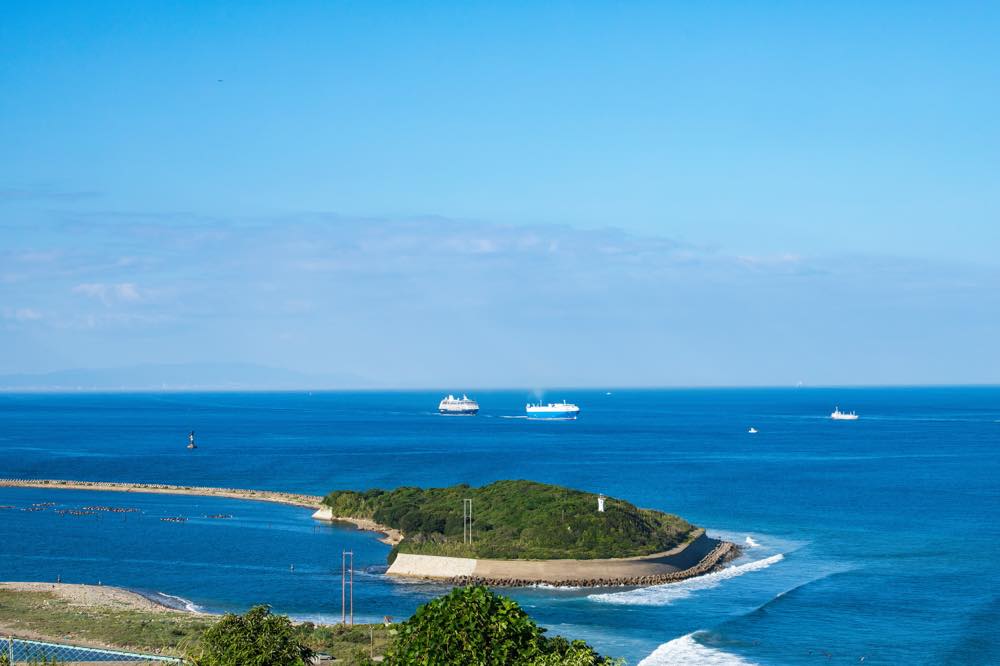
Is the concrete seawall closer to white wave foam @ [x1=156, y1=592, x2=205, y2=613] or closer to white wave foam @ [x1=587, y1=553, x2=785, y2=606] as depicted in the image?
white wave foam @ [x1=587, y1=553, x2=785, y2=606]

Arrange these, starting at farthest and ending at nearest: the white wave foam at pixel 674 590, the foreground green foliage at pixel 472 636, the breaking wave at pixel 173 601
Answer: the white wave foam at pixel 674 590
the breaking wave at pixel 173 601
the foreground green foliage at pixel 472 636

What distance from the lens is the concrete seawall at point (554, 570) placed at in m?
80.6

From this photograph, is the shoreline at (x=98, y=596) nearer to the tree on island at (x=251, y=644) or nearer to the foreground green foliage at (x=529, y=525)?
the foreground green foliage at (x=529, y=525)

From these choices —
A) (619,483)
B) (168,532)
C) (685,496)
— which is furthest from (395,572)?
(619,483)

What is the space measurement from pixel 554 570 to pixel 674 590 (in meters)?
8.81

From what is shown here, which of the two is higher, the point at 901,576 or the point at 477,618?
the point at 477,618

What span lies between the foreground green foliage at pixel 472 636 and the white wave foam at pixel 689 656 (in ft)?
114

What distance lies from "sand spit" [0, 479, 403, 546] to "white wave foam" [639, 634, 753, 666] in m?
59.5

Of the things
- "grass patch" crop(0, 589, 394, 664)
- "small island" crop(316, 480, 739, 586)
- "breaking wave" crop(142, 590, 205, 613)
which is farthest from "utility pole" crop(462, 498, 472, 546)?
"grass patch" crop(0, 589, 394, 664)

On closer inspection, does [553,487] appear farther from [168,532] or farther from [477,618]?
[477,618]

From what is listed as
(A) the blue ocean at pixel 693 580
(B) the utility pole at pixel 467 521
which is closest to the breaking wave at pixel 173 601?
(A) the blue ocean at pixel 693 580

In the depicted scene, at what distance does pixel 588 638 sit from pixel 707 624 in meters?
8.80

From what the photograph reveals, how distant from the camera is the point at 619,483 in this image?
149375 millimetres

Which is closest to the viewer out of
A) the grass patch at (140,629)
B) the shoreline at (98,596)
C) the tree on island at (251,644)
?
the tree on island at (251,644)
